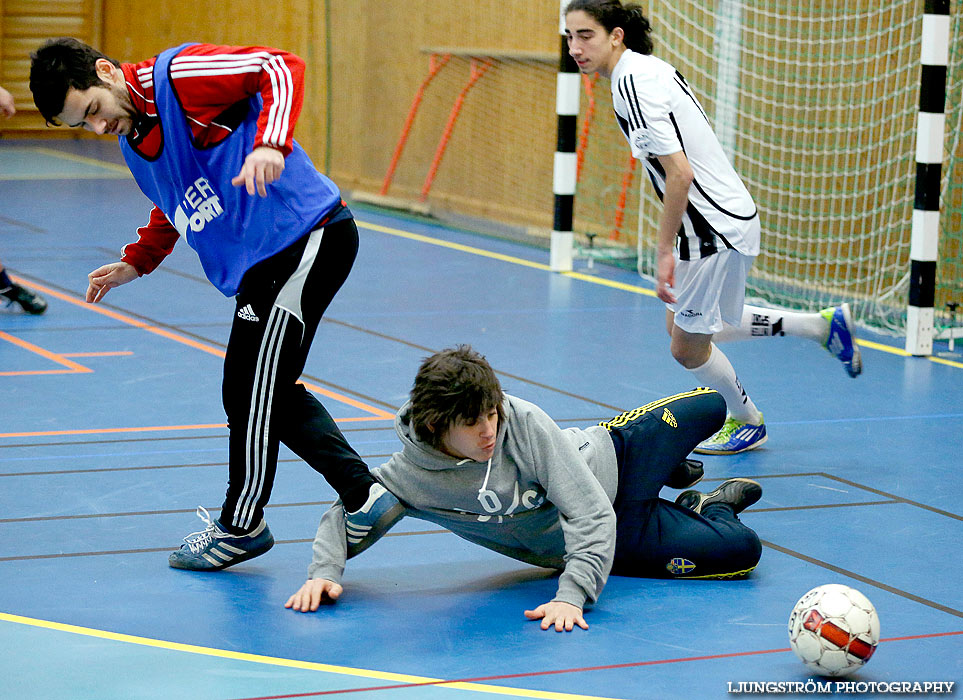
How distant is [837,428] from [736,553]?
2.01m

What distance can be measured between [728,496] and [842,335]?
179cm

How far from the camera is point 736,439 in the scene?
206 inches

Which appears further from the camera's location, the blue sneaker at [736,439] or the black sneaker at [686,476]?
the blue sneaker at [736,439]

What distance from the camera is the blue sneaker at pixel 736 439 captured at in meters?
5.22

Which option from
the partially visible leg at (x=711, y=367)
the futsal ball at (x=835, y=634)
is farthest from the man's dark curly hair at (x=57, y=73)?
the partially visible leg at (x=711, y=367)

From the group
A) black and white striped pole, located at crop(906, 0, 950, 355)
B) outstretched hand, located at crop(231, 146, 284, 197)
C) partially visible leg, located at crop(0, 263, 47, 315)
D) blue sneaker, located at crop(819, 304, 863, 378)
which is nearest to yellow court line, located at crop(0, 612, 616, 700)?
outstretched hand, located at crop(231, 146, 284, 197)

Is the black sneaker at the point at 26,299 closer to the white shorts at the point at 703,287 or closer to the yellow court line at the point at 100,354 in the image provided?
the yellow court line at the point at 100,354

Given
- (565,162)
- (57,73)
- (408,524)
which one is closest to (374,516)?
(408,524)

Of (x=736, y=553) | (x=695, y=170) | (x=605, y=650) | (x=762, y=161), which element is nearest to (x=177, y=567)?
(x=605, y=650)

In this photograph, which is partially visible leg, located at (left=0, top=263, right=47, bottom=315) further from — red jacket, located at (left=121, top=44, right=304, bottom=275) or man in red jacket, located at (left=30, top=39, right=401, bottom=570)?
red jacket, located at (left=121, top=44, right=304, bottom=275)

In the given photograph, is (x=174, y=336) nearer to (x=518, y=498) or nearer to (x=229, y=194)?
(x=229, y=194)

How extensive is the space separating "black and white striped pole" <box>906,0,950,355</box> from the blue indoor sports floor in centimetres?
25

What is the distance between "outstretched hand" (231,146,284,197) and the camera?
3154mm

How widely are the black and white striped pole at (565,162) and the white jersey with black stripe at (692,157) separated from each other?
14.9ft
